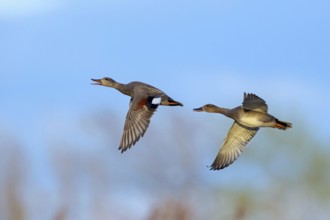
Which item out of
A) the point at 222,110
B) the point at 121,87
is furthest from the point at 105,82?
the point at 222,110

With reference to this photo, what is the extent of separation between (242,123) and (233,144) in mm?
Answer: 933

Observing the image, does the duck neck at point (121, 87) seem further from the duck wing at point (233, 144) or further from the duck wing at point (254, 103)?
the duck wing at point (254, 103)

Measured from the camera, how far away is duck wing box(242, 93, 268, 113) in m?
12.6

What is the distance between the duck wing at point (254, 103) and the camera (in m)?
12.6

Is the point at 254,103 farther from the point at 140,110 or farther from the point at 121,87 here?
the point at 121,87

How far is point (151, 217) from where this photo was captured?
1185 cm

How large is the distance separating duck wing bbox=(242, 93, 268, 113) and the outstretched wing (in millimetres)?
1641

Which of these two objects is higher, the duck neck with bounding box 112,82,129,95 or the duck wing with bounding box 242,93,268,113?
the duck wing with bounding box 242,93,268,113

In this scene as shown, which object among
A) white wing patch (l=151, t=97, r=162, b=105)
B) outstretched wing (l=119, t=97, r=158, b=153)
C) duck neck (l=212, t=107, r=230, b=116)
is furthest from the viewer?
duck neck (l=212, t=107, r=230, b=116)

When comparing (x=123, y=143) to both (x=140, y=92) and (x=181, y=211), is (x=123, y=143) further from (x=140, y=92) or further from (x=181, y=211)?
(x=181, y=211)

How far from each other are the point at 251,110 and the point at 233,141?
4.61 ft

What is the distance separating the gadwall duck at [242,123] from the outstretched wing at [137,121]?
1.73 m

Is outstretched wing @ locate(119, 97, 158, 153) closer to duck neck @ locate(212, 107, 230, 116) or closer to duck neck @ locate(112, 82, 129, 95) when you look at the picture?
duck neck @ locate(112, 82, 129, 95)

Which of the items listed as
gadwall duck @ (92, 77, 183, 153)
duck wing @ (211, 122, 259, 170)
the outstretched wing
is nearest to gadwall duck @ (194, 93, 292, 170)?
duck wing @ (211, 122, 259, 170)
